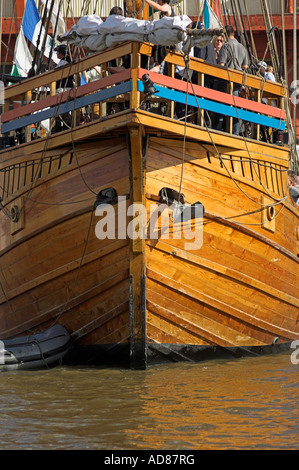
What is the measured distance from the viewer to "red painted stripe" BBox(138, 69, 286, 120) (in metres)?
8.29

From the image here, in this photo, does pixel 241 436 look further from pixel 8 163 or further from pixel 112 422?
pixel 8 163

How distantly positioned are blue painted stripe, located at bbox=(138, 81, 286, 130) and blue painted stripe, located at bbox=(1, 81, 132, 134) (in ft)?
0.70

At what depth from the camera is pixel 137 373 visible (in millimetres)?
8461

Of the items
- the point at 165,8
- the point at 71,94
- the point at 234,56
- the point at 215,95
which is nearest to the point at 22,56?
the point at 234,56

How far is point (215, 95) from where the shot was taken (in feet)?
28.7

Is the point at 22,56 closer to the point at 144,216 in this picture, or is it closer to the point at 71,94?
the point at 71,94

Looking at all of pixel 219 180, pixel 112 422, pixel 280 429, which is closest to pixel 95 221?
pixel 219 180

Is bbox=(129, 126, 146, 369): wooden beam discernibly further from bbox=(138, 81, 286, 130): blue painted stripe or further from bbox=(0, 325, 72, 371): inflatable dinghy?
bbox=(0, 325, 72, 371): inflatable dinghy

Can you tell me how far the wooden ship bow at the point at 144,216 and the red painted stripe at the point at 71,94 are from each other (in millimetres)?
13

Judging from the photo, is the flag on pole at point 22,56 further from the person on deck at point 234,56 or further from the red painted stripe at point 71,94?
the red painted stripe at point 71,94

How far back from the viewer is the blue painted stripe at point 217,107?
832 cm

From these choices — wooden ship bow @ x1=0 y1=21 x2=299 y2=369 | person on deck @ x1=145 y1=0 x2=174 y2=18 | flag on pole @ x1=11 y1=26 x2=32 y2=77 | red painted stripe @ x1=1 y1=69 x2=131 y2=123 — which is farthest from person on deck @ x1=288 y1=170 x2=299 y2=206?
flag on pole @ x1=11 y1=26 x2=32 y2=77

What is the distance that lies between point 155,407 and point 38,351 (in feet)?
7.25
